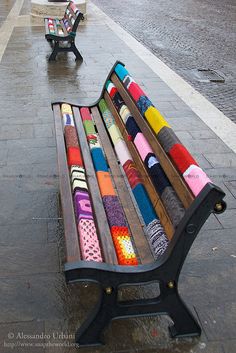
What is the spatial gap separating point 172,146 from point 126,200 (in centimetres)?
58

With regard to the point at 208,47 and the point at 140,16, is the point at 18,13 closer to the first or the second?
the point at 140,16

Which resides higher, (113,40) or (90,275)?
(90,275)

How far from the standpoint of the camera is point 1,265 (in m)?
3.13

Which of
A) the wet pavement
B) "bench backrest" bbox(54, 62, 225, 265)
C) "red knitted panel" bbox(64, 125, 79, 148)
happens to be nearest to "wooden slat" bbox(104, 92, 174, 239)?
"bench backrest" bbox(54, 62, 225, 265)

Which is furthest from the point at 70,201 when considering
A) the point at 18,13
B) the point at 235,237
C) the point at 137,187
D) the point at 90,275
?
the point at 18,13

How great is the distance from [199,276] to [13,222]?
1502 mm

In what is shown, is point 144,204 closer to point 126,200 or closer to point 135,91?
point 126,200

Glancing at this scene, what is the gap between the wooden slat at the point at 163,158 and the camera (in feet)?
7.57

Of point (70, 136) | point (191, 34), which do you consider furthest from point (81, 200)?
point (191, 34)

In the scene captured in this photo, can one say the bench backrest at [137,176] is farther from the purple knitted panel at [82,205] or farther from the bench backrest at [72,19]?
the bench backrest at [72,19]

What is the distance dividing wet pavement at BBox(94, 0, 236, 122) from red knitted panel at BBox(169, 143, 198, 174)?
3638 millimetres

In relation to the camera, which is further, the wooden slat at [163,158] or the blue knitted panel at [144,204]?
the blue knitted panel at [144,204]

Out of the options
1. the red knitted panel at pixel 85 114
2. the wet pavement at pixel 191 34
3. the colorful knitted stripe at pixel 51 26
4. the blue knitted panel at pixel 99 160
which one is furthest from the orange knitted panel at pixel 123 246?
the colorful knitted stripe at pixel 51 26

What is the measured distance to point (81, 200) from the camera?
290 centimetres
